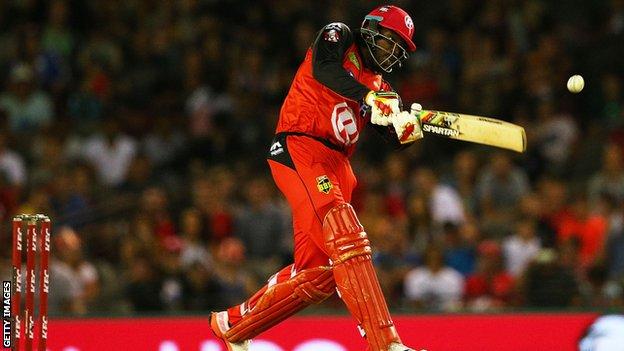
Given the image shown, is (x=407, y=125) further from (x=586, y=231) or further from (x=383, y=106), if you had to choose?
(x=586, y=231)

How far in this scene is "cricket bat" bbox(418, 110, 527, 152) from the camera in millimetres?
6738

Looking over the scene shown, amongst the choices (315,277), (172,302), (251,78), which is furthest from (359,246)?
(251,78)

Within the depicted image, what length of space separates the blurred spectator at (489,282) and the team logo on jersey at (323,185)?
4034mm

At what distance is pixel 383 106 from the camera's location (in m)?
6.74

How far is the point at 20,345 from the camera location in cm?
674

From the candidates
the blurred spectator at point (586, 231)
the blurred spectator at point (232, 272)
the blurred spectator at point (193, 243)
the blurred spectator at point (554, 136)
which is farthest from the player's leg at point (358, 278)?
the blurred spectator at point (554, 136)

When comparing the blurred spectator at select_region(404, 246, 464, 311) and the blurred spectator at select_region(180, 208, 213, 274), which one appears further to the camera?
the blurred spectator at select_region(180, 208, 213, 274)

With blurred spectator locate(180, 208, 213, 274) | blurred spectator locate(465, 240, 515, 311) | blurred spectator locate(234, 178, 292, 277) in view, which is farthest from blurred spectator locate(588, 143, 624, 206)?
blurred spectator locate(180, 208, 213, 274)

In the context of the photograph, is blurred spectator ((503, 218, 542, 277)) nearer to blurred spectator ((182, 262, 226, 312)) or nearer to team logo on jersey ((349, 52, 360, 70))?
blurred spectator ((182, 262, 226, 312))

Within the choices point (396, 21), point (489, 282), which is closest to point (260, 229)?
point (489, 282)

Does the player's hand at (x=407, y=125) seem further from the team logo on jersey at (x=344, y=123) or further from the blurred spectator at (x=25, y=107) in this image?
the blurred spectator at (x=25, y=107)

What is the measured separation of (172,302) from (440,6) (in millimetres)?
5477

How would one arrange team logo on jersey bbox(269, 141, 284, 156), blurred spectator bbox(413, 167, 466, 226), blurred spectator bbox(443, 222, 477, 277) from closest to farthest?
team logo on jersey bbox(269, 141, 284, 156)
blurred spectator bbox(443, 222, 477, 277)
blurred spectator bbox(413, 167, 466, 226)

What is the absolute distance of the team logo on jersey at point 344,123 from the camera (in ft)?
23.7
